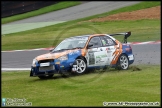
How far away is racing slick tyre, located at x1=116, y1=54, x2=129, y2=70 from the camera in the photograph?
16.9 metres

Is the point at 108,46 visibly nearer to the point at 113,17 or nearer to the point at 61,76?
the point at 61,76

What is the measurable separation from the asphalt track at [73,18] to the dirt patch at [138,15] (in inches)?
106

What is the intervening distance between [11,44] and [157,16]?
10.7 metres

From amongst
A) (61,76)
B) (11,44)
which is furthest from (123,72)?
(11,44)

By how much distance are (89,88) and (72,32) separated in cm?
2083

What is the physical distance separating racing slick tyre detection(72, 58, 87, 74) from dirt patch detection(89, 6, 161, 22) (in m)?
20.0

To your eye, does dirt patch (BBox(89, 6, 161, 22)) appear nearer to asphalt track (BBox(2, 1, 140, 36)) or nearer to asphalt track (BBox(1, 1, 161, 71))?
asphalt track (BBox(2, 1, 140, 36))

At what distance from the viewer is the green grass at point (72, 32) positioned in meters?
29.3

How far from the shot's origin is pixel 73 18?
1531 inches

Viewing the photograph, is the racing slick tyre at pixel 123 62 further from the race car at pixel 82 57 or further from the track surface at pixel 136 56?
the track surface at pixel 136 56

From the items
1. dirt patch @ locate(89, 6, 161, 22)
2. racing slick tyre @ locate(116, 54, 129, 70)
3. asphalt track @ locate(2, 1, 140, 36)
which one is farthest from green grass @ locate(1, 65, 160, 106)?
asphalt track @ locate(2, 1, 140, 36)

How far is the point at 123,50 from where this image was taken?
17.2m

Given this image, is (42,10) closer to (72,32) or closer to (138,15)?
(138,15)

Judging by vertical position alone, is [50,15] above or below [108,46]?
Answer: above
